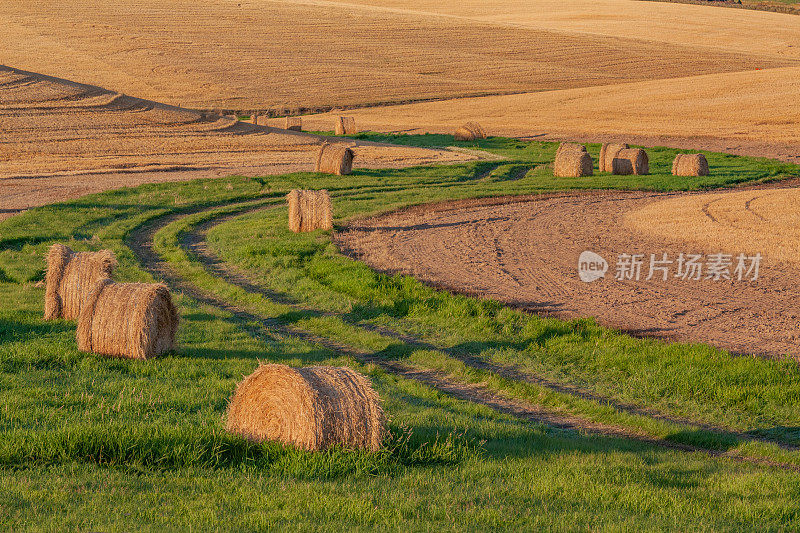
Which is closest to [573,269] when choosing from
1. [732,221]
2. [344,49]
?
[732,221]

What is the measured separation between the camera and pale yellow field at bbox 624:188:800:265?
71.3ft

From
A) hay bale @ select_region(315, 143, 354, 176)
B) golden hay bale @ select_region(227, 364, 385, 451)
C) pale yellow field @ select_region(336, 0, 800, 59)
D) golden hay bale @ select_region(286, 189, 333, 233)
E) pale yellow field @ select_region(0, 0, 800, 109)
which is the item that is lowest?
golden hay bale @ select_region(227, 364, 385, 451)

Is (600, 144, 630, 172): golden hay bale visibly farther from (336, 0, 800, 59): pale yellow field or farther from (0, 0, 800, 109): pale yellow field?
(336, 0, 800, 59): pale yellow field

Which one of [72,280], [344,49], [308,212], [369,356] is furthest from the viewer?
[344,49]

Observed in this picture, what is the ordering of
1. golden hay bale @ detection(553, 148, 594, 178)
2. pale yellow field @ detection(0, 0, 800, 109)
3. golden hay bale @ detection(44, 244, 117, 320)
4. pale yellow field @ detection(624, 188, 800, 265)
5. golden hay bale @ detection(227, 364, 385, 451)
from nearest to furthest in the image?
golden hay bale @ detection(227, 364, 385, 451)
golden hay bale @ detection(44, 244, 117, 320)
pale yellow field @ detection(624, 188, 800, 265)
golden hay bale @ detection(553, 148, 594, 178)
pale yellow field @ detection(0, 0, 800, 109)

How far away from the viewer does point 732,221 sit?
25.1 meters

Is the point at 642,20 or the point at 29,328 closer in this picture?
the point at 29,328

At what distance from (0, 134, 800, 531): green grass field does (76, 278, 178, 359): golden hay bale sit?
0.85 ft

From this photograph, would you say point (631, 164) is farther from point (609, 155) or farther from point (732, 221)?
point (732, 221)

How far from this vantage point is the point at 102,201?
30.3 metres

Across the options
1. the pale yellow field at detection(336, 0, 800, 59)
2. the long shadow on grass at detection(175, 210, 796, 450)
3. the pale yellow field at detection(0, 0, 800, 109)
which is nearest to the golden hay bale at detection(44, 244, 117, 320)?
the long shadow on grass at detection(175, 210, 796, 450)

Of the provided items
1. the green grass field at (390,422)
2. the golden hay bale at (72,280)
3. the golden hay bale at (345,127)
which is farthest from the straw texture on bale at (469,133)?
the golden hay bale at (72,280)

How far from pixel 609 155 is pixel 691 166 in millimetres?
3644

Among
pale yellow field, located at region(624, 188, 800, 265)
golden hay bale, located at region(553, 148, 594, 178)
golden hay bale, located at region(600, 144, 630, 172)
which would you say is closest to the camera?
pale yellow field, located at region(624, 188, 800, 265)
